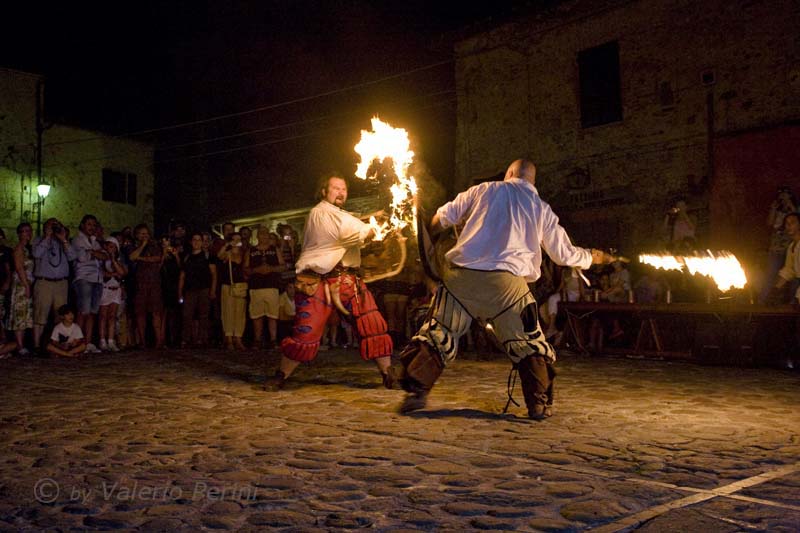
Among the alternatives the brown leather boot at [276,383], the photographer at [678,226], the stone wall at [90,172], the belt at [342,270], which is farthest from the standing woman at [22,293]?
the stone wall at [90,172]

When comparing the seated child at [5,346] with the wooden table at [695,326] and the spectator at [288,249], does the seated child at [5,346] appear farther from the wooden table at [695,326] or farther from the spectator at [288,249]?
the wooden table at [695,326]

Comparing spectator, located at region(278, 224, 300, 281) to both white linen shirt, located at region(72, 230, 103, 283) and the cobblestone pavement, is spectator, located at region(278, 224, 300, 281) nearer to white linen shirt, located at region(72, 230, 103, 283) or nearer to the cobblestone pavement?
white linen shirt, located at region(72, 230, 103, 283)

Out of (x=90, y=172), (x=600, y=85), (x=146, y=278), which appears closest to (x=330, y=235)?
(x=146, y=278)

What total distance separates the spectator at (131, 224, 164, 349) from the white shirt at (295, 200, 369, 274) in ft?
21.7

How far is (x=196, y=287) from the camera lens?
1288 cm

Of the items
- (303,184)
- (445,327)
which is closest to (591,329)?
(445,327)

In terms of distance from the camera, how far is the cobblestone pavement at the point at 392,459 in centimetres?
306

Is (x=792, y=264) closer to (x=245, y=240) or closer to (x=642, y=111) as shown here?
(x=642, y=111)

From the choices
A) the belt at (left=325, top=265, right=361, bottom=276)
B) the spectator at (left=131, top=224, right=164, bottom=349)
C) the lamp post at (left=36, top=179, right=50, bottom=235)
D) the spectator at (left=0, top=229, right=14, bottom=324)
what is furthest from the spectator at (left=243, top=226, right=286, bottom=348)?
the lamp post at (left=36, top=179, right=50, bottom=235)

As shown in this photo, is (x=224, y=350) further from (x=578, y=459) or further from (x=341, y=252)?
(x=578, y=459)

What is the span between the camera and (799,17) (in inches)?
571

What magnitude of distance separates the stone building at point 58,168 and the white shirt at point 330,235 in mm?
23977

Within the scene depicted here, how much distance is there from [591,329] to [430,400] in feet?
20.9

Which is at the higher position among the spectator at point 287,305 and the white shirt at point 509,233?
the white shirt at point 509,233
